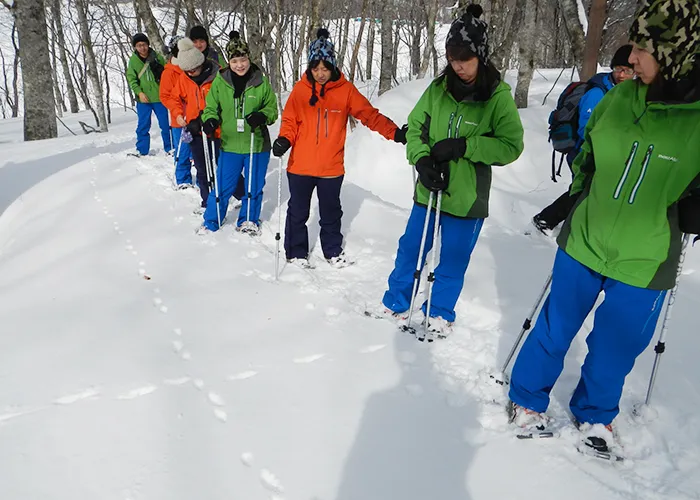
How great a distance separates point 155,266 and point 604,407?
11.6 ft

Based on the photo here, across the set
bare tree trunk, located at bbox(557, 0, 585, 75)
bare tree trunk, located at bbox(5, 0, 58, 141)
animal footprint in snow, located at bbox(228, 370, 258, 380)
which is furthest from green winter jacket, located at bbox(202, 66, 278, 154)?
bare tree trunk, located at bbox(5, 0, 58, 141)

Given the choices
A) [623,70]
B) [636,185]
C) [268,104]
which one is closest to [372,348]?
[636,185]

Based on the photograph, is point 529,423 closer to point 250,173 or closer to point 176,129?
point 250,173

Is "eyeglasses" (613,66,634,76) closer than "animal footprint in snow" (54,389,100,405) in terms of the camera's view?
No

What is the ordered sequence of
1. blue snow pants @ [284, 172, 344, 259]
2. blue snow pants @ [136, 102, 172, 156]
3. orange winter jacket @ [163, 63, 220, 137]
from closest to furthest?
blue snow pants @ [284, 172, 344, 259], orange winter jacket @ [163, 63, 220, 137], blue snow pants @ [136, 102, 172, 156]

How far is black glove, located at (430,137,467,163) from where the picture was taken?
269 cm

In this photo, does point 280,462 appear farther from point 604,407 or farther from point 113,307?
point 113,307

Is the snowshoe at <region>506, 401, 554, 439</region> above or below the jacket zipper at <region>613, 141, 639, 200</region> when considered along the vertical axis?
below

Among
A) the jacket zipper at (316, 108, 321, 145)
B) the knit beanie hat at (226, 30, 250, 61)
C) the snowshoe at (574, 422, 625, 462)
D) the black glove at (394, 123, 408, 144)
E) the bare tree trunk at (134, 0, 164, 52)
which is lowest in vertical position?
the snowshoe at (574, 422, 625, 462)

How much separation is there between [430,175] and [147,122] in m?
6.88

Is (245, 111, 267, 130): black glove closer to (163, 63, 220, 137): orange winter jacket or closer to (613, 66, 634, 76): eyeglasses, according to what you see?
(163, 63, 220, 137): orange winter jacket

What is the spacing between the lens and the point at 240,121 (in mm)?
4527

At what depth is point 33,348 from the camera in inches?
108

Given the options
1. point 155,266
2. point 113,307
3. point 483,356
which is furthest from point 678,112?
point 155,266
